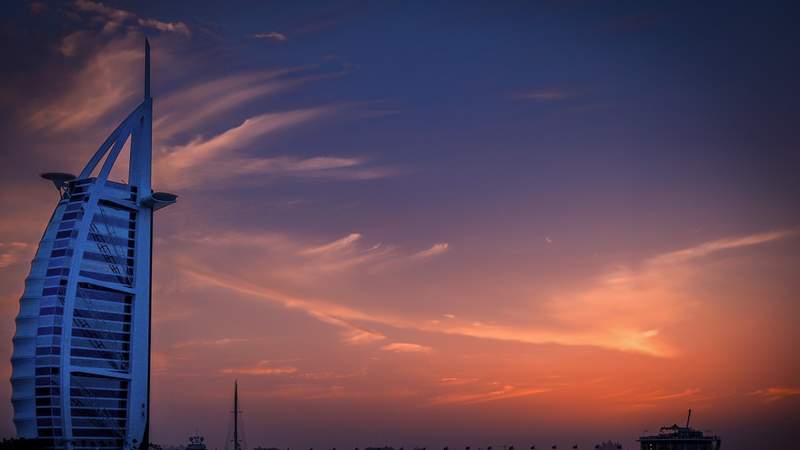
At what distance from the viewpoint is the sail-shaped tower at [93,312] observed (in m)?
168

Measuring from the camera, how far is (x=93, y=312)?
178m

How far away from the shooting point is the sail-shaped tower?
6629 inches

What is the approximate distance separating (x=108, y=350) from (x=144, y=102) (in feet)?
164

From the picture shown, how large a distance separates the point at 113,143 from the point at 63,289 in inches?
1181

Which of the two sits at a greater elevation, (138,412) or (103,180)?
(103,180)

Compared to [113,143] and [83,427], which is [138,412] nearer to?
[83,427]

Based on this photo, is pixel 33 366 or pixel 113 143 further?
pixel 113 143

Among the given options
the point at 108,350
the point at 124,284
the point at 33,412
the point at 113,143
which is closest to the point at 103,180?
the point at 113,143

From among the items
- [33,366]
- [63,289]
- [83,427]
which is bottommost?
[83,427]

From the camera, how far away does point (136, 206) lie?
189 m

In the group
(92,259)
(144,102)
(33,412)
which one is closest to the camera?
(33,412)

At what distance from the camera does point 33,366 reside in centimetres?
16875

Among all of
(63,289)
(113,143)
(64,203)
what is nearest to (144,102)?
(113,143)

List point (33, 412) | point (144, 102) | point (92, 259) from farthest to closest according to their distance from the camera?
point (144, 102)
point (92, 259)
point (33, 412)
